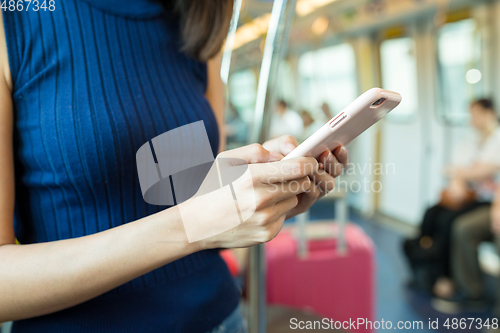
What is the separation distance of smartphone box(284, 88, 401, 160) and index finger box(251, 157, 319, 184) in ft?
0.13

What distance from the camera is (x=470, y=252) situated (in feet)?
7.89

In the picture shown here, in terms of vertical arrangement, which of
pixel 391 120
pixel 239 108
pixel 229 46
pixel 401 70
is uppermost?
pixel 229 46

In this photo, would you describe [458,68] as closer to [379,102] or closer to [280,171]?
[379,102]

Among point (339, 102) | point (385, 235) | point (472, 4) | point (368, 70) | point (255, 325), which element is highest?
point (472, 4)

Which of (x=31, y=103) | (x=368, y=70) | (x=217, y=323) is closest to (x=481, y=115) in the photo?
(x=368, y=70)

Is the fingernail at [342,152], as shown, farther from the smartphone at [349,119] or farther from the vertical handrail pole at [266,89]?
the vertical handrail pole at [266,89]

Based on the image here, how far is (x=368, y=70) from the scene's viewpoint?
6.52 feet

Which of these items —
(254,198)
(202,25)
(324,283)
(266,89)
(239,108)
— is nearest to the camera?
(254,198)

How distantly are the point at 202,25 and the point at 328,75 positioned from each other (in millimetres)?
1774

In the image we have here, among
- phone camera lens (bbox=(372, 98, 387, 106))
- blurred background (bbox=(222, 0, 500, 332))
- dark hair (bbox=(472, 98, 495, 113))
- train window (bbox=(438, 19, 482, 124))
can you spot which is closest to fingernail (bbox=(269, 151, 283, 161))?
phone camera lens (bbox=(372, 98, 387, 106))

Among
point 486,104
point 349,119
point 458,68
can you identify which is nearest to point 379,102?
point 349,119

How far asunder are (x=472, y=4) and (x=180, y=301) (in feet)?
10.1

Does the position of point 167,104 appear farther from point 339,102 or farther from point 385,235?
point 385,235

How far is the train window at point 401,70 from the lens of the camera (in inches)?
92.1
